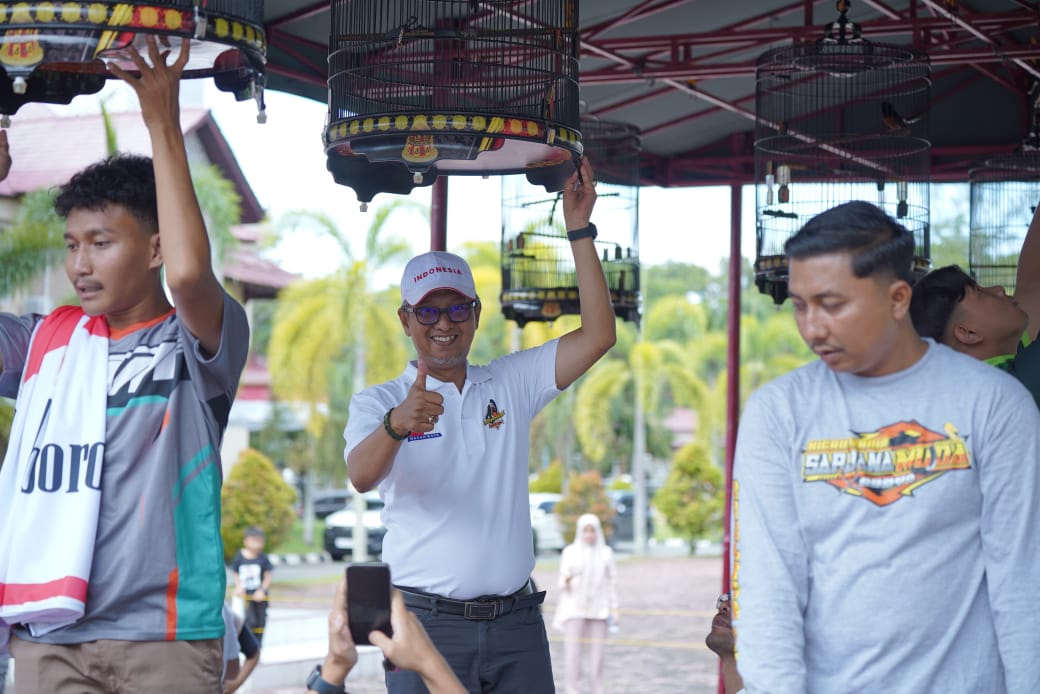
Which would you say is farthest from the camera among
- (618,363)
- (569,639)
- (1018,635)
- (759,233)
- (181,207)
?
(618,363)

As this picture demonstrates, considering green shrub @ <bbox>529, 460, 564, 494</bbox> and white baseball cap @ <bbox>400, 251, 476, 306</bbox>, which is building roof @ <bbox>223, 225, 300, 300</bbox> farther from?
white baseball cap @ <bbox>400, 251, 476, 306</bbox>

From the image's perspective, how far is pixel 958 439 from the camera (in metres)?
2.60

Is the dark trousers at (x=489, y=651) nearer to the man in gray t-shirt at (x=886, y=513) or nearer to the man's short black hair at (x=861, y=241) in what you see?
the man in gray t-shirt at (x=886, y=513)

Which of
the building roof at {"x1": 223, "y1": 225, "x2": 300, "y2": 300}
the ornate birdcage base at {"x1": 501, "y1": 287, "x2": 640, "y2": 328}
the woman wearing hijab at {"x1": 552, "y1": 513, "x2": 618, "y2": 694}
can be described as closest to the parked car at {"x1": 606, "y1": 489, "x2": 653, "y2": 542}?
the building roof at {"x1": 223, "y1": 225, "x2": 300, "y2": 300}

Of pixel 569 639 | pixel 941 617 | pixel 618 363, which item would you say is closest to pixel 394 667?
pixel 941 617

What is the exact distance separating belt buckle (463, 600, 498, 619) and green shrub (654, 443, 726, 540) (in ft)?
100

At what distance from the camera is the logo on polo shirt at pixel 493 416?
4211 mm

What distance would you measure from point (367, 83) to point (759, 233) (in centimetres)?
461

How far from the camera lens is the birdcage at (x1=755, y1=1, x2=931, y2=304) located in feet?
26.0

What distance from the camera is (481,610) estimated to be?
4043 mm

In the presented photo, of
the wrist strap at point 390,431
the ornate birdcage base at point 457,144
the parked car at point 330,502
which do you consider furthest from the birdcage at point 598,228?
the parked car at point 330,502

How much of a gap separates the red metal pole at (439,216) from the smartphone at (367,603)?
589cm

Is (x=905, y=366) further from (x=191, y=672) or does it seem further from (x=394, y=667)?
(x=191, y=672)

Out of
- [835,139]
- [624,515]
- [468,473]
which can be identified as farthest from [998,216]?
[624,515]
